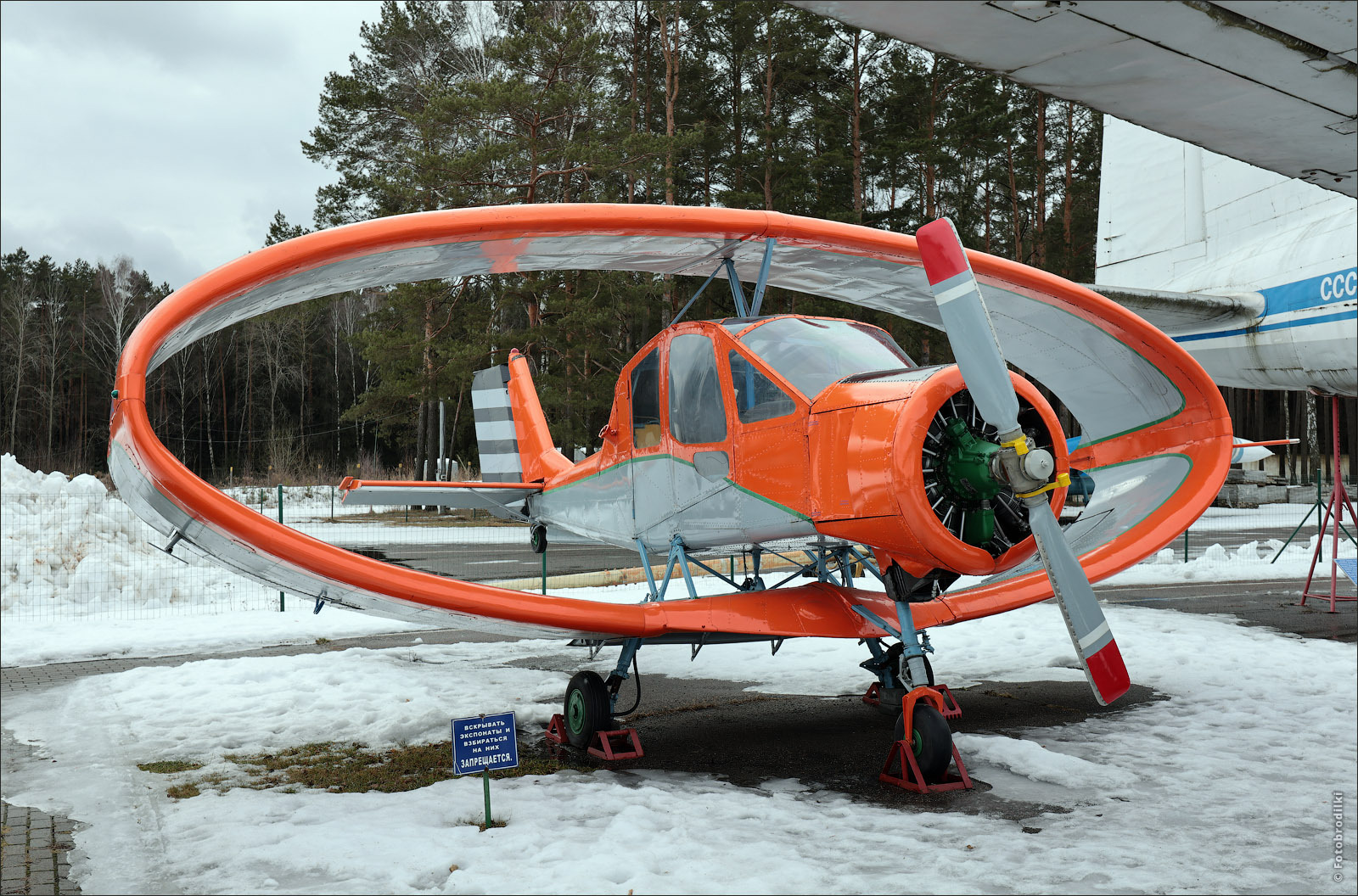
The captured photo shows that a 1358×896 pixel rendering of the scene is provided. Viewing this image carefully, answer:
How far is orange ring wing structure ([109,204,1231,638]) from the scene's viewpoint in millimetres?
4273

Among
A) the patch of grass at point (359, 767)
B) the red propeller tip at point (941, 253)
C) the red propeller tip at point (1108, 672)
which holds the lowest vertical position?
the patch of grass at point (359, 767)

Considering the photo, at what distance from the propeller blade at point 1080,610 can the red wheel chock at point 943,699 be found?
1.82m

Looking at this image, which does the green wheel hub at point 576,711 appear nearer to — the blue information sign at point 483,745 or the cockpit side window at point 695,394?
the blue information sign at point 483,745

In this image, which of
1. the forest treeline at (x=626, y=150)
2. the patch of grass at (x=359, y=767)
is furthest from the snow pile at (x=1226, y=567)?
the forest treeline at (x=626, y=150)

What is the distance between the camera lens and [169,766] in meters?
5.43

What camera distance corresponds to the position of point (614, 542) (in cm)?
707

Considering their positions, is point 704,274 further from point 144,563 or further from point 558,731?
point 144,563

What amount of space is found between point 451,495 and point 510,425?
2003 mm

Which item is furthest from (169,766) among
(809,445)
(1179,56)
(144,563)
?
(144,563)

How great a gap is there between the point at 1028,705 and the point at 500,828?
4.27 m

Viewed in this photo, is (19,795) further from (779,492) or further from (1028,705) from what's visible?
(1028,705)

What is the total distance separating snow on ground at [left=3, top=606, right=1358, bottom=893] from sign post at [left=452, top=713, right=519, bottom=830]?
0.87 ft

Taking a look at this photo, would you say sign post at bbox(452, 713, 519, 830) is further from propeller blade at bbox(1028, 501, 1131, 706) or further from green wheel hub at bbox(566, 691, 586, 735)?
propeller blade at bbox(1028, 501, 1131, 706)

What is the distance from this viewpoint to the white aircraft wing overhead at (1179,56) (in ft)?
6.06
